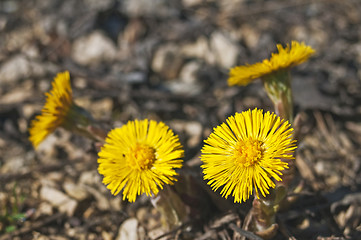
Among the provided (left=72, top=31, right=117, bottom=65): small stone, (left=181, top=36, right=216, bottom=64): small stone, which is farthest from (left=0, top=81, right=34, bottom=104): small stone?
(left=181, top=36, right=216, bottom=64): small stone

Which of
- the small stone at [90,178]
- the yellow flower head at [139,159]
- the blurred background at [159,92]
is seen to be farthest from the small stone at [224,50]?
the yellow flower head at [139,159]

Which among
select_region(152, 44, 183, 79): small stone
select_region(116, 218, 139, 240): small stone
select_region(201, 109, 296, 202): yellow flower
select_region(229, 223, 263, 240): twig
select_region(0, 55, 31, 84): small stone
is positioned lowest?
select_region(229, 223, 263, 240): twig

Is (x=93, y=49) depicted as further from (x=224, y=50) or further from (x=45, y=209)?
(x=45, y=209)

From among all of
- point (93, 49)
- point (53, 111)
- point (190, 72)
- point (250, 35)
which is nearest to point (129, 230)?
point (53, 111)

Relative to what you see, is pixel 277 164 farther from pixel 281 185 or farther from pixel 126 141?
pixel 126 141

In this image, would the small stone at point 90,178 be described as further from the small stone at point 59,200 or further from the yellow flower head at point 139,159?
the yellow flower head at point 139,159

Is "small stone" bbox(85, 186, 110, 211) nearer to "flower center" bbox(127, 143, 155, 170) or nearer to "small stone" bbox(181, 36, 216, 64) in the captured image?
"flower center" bbox(127, 143, 155, 170)
